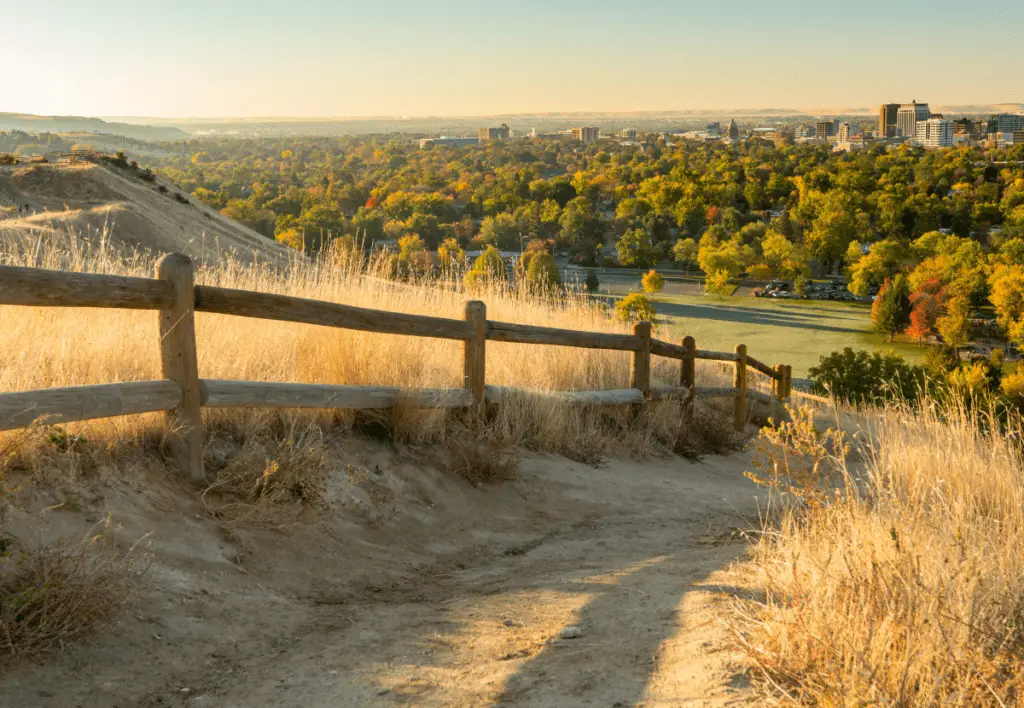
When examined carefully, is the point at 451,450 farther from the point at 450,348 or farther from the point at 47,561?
the point at 47,561

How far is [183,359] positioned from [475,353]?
2.50m

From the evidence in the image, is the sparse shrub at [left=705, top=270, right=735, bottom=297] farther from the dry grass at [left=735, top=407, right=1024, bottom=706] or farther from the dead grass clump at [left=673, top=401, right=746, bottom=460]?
the dry grass at [left=735, top=407, right=1024, bottom=706]

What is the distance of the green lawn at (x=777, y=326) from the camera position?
82.0m

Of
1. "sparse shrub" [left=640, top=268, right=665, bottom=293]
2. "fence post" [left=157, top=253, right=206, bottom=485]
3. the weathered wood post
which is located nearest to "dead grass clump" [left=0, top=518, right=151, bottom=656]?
"fence post" [left=157, top=253, right=206, bottom=485]

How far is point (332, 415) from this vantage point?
20.7ft

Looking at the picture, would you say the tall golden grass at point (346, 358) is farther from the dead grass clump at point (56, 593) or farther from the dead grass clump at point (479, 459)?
the dead grass clump at point (56, 593)

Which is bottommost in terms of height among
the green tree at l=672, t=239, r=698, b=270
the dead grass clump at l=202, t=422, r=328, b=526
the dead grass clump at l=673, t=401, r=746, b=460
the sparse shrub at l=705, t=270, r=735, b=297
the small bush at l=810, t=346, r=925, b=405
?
the sparse shrub at l=705, t=270, r=735, b=297

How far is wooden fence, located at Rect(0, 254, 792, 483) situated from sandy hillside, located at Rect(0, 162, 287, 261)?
47.9 feet

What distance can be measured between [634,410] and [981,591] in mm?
5949

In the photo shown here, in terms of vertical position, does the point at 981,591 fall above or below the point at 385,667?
above

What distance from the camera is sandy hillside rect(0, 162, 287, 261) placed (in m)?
22.1

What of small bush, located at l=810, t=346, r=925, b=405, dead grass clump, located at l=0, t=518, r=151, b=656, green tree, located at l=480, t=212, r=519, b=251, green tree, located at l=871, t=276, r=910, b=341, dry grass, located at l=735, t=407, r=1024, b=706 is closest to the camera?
dry grass, located at l=735, t=407, r=1024, b=706

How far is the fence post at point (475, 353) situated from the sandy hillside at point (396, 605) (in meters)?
0.76

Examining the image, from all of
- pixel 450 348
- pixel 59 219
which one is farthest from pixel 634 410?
pixel 59 219
